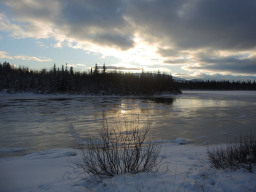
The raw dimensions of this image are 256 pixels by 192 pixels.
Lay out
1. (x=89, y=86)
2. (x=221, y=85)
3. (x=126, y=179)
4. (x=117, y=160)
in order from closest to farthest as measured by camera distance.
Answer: (x=126, y=179) < (x=117, y=160) < (x=89, y=86) < (x=221, y=85)

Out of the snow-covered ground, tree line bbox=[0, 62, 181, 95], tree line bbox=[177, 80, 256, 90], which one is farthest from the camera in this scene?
tree line bbox=[177, 80, 256, 90]

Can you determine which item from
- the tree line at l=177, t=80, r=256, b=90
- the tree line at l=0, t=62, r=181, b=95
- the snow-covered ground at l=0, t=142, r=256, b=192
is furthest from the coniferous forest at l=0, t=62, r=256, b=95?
the tree line at l=177, t=80, r=256, b=90

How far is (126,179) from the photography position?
3.86m

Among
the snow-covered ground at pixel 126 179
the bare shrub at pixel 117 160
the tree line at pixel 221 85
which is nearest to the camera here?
the snow-covered ground at pixel 126 179

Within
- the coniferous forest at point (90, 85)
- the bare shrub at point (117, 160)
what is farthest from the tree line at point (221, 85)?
the bare shrub at point (117, 160)

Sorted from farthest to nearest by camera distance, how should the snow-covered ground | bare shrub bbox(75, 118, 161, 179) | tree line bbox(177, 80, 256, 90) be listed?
tree line bbox(177, 80, 256, 90) → bare shrub bbox(75, 118, 161, 179) → the snow-covered ground

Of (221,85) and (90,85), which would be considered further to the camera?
(221,85)

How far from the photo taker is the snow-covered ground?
3506mm

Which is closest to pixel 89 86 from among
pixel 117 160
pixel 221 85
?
pixel 117 160

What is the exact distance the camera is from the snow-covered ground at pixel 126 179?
3.51 meters

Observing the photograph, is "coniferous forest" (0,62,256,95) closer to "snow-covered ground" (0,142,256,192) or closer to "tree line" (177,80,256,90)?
"snow-covered ground" (0,142,256,192)

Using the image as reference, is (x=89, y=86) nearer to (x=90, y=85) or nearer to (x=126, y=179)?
(x=90, y=85)

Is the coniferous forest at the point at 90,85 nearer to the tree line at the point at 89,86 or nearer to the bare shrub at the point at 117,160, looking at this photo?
the tree line at the point at 89,86

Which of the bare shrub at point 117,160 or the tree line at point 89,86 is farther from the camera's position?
the tree line at point 89,86
